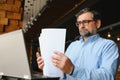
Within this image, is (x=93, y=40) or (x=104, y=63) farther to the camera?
(x=93, y=40)

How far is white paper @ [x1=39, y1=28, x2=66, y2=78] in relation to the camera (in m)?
1.61

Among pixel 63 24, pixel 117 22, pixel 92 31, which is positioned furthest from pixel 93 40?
pixel 63 24

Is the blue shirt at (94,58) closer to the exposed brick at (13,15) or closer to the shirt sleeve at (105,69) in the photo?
the shirt sleeve at (105,69)

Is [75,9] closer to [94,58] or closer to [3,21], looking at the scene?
[3,21]

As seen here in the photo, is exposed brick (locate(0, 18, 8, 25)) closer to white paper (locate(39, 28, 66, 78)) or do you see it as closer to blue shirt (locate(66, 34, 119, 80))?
blue shirt (locate(66, 34, 119, 80))

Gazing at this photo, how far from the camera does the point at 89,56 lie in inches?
78.1

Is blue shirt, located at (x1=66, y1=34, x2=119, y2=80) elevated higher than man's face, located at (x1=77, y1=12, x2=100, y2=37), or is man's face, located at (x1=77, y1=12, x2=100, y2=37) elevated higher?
man's face, located at (x1=77, y1=12, x2=100, y2=37)

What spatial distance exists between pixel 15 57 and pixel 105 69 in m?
0.54

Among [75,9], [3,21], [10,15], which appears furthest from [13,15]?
[75,9]

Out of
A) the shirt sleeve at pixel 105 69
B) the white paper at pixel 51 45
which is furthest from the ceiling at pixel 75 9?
the white paper at pixel 51 45

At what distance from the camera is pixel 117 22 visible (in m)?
4.85

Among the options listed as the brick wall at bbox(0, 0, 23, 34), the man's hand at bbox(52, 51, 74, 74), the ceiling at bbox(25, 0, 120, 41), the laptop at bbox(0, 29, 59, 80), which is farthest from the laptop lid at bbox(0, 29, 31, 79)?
the brick wall at bbox(0, 0, 23, 34)

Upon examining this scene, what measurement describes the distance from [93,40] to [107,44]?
0.17 m

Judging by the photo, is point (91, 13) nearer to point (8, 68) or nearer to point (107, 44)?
point (107, 44)
